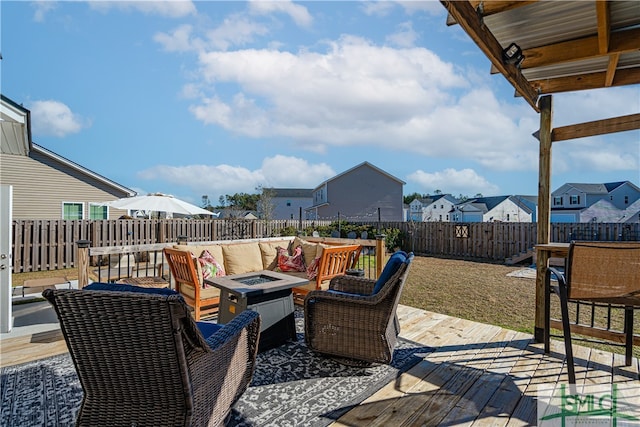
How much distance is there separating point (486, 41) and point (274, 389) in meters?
3.22

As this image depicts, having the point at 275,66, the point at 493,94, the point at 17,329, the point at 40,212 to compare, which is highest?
the point at 275,66

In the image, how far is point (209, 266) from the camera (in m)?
4.57

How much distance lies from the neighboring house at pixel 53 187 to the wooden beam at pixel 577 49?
1137cm

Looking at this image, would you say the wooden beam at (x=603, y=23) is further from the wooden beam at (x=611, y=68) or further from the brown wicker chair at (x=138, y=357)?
the brown wicker chair at (x=138, y=357)

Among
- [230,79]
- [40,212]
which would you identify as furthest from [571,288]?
[40,212]

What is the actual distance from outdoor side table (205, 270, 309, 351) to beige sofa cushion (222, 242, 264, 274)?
3.74 feet

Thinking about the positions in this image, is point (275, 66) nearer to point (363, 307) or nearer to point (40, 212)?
point (363, 307)

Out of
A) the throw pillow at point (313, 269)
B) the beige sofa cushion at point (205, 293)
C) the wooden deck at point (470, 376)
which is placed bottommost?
the wooden deck at point (470, 376)

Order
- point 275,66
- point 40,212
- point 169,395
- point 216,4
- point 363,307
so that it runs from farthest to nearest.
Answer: point 40,212, point 275,66, point 216,4, point 363,307, point 169,395

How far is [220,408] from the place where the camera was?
2.01m

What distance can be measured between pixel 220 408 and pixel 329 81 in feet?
28.6

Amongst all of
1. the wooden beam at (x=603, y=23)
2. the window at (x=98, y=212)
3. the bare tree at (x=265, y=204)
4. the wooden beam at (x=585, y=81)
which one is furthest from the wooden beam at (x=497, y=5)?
the bare tree at (x=265, y=204)

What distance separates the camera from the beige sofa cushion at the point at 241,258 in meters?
5.04

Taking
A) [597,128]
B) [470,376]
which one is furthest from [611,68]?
[470,376]
